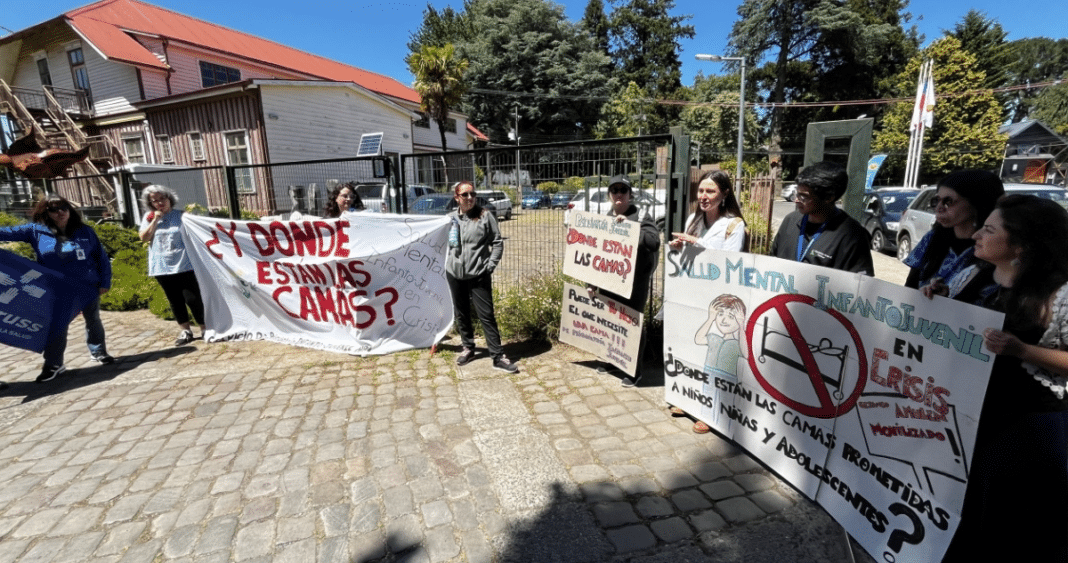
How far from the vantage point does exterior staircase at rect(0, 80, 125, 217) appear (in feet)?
63.9

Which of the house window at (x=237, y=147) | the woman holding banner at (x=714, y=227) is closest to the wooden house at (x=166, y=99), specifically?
the house window at (x=237, y=147)

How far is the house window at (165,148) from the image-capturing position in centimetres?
1903

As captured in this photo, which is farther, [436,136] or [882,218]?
[436,136]

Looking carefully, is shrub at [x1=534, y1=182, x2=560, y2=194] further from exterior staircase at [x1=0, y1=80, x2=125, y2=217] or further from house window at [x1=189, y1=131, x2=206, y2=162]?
exterior staircase at [x1=0, y1=80, x2=125, y2=217]

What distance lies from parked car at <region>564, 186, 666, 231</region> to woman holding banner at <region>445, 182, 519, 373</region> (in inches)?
29.2

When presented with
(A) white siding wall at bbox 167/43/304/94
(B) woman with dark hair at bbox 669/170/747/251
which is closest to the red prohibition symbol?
(B) woman with dark hair at bbox 669/170/747/251

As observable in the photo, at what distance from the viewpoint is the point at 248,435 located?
3.56 meters

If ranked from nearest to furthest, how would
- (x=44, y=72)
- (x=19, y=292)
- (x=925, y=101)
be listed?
(x=19, y=292) → (x=925, y=101) → (x=44, y=72)

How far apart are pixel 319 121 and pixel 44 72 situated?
47.7 feet

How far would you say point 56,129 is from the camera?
20.4 meters

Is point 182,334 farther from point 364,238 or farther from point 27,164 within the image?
point 27,164

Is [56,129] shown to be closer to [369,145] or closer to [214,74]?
[214,74]

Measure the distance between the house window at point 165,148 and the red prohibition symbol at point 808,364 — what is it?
22.9 m

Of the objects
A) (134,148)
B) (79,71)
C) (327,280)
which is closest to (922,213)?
(327,280)
